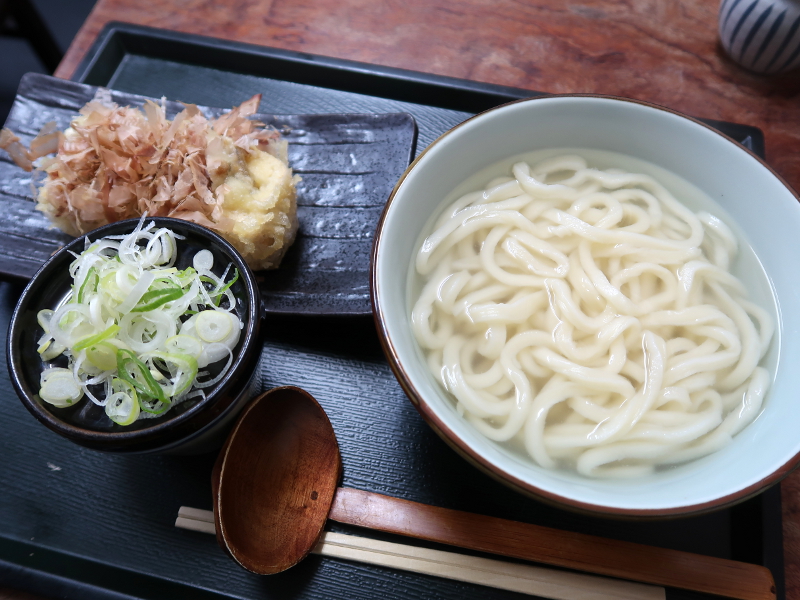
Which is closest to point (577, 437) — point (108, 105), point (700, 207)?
point (700, 207)

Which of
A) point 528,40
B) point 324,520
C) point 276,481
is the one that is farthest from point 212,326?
point 528,40

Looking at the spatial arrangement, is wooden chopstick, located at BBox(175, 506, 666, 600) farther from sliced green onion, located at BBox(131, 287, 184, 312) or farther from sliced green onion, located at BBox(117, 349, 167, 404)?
sliced green onion, located at BBox(131, 287, 184, 312)

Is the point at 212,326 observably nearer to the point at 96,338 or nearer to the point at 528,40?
the point at 96,338

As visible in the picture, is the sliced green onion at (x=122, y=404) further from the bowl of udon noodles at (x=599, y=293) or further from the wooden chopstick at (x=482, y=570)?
the bowl of udon noodles at (x=599, y=293)

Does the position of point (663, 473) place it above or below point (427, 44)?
below

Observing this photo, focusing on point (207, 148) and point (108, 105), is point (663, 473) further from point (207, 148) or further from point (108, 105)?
point (108, 105)

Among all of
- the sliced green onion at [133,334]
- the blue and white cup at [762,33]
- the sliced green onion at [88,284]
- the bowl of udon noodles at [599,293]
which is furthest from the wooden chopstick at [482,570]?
the blue and white cup at [762,33]
